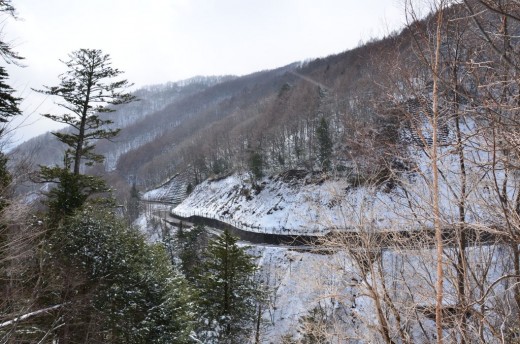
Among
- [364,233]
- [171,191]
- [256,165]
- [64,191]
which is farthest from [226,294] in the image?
[171,191]

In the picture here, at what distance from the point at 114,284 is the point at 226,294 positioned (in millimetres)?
5792

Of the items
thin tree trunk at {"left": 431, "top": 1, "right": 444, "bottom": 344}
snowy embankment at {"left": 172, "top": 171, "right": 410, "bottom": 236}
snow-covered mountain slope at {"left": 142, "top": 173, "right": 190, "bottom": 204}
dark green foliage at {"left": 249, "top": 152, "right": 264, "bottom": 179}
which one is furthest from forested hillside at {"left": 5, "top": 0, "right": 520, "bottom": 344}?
snow-covered mountain slope at {"left": 142, "top": 173, "right": 190, "bottom": 204}

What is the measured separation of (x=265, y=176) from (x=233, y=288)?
35.2m

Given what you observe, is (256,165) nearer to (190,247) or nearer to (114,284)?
(190,247)

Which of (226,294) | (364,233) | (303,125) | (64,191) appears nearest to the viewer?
(364,233)

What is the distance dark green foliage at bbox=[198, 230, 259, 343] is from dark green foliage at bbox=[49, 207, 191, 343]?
3.41m

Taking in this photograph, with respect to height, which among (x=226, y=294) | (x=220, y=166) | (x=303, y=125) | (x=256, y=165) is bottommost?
(x=226, y=294)

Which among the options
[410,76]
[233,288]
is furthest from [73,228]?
[410,76]

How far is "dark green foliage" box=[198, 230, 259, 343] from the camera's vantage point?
14.2 metres

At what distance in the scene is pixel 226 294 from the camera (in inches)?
561

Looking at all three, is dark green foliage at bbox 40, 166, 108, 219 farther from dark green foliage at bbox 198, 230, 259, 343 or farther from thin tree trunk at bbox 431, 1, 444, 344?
thin tree trunk at bbox 431, 1, 444, 344

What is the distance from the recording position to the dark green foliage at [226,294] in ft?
46.5

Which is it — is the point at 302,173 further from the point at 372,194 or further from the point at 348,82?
the point at 372,194

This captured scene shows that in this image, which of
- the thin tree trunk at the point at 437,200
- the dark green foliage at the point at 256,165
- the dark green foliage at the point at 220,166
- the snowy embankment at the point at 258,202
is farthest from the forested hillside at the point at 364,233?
the dark green foliage at the point at 220,166
